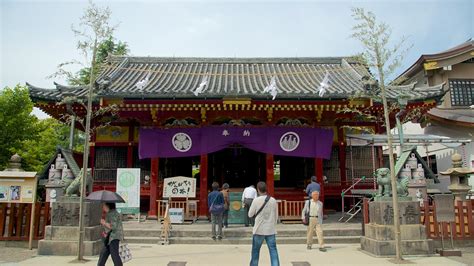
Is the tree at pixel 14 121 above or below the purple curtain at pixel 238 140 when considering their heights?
above

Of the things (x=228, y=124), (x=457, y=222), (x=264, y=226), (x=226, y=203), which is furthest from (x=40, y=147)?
(x=457, y=222)

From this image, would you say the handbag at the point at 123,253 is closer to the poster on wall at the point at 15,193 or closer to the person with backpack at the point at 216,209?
the person with backpack at the point at 216,209

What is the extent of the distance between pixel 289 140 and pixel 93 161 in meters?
8.39

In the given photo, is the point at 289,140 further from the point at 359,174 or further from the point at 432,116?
the point at 432,116

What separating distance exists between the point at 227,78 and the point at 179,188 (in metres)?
6.15

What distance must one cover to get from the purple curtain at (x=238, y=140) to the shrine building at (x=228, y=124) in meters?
0.04

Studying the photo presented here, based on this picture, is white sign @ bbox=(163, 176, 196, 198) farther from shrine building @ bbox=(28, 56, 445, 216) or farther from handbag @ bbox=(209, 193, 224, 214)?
handbag @ bbox=(209, 193, 224, 214)

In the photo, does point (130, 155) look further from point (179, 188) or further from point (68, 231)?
point (68, 231)

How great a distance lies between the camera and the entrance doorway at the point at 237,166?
1711 cm

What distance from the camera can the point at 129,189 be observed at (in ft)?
39.5

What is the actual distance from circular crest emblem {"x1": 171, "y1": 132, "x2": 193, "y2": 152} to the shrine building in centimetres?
4

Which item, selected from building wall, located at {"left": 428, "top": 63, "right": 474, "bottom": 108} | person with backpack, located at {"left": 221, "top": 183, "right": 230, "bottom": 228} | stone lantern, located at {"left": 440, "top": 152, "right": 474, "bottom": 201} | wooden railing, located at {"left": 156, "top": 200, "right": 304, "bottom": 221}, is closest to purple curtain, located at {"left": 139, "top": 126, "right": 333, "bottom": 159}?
wooden railing, located at {"left": 156, "top": 200, "right": 304, "bottom": 221}

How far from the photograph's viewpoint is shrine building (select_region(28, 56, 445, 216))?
12914 mm

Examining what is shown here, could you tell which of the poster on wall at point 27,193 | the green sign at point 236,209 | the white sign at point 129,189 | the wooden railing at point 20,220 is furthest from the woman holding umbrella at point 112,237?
the green sign at point 236,209
